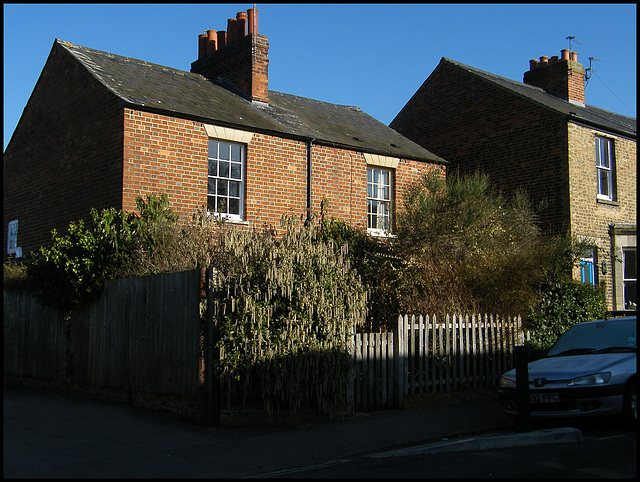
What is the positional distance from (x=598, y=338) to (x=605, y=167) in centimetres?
1126

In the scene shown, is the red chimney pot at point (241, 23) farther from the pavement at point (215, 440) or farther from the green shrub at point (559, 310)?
the pavement at point (215, 440)

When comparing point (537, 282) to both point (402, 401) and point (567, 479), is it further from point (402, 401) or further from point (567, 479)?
point (567, 479)

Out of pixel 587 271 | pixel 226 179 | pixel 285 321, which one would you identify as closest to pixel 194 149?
pixel 226 179

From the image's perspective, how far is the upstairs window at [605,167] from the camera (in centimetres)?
1950

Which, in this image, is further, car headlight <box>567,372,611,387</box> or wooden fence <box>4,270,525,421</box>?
wooden fence <box>4,270,525,421</box>

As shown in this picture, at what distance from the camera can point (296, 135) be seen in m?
16.1

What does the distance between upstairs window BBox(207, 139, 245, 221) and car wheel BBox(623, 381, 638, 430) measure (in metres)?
8.89

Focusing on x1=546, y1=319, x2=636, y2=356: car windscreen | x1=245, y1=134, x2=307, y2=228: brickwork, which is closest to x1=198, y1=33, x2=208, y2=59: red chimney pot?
x1=245, y1=134, x2=307, y2=228: brickwork

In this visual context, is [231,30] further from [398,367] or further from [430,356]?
[398,367]

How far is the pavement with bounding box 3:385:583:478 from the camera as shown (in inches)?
275

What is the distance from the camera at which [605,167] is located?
19.6 metres

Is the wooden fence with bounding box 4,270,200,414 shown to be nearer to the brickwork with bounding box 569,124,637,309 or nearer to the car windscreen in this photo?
the car windscreen

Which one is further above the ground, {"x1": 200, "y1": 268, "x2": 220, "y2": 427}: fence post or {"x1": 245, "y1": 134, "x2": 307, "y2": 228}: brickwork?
{"x1": 245, "y1": 134, "x2": 307, "y2": 228}: brickwork

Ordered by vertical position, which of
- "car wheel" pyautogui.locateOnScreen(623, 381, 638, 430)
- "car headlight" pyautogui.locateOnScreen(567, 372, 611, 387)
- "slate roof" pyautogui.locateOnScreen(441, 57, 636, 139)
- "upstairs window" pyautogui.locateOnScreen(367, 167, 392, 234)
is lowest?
"car wheel" pyautogui.locateOnScreen(623, 381, 638, 430)
